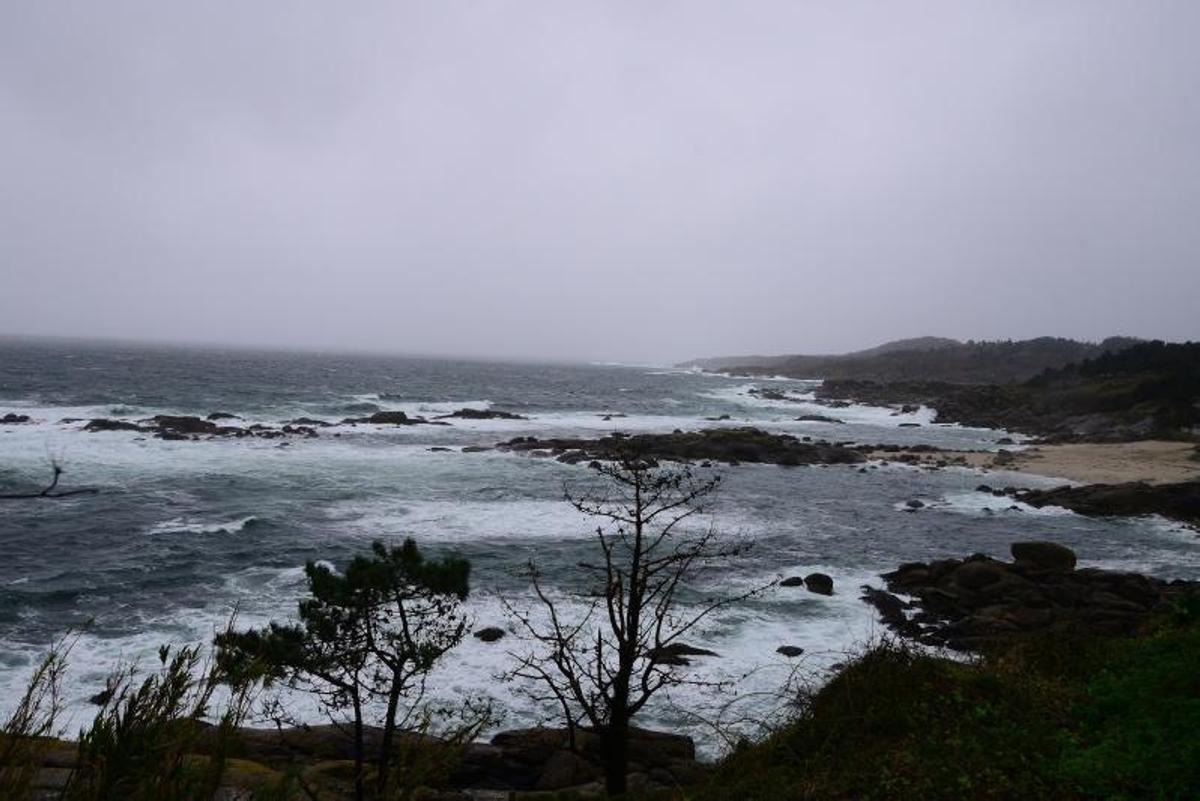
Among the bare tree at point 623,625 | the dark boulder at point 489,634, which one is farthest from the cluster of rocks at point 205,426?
the dark boulder at point 489,634

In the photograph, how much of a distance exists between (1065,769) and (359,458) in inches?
1421

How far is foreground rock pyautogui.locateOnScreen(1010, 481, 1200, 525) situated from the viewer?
2797cm

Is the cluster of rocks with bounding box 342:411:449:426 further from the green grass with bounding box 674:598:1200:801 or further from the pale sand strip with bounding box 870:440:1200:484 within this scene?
the green grass with bounding box 674:598:1200:801

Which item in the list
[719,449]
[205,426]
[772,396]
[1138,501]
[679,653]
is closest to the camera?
[679,653]

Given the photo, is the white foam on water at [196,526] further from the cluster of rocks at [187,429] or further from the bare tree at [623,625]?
the cluster of rocks at [187,429]

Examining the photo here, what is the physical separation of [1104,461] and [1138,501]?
43.4 ft

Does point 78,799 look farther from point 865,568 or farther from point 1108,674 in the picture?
point 865,568

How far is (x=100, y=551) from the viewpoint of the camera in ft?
64.4

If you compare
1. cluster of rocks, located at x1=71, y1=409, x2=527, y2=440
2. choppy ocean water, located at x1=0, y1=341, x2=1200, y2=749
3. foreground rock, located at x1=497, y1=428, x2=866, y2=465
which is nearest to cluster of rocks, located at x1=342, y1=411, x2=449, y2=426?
cluster of rocks, located at x1=71, y1=409, x2=527, y2=440

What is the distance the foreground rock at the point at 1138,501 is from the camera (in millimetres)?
27969

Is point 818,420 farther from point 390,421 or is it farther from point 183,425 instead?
point 183,425

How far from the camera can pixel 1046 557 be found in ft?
64.5

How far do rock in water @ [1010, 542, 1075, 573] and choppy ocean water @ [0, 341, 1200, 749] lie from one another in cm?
284

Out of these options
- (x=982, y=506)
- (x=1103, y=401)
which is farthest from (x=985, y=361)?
(x=982, y=506)
